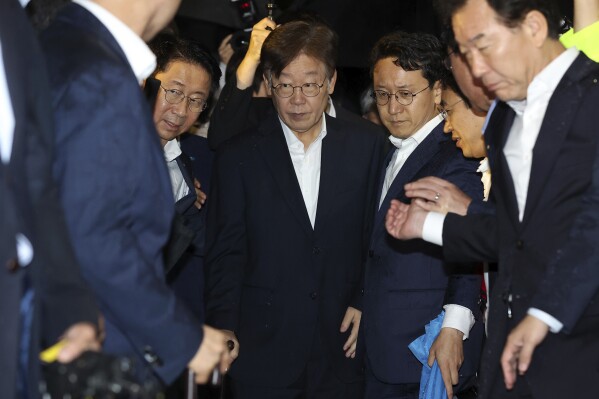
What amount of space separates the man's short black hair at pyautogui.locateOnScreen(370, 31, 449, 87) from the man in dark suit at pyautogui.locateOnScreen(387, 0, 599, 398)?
1.07m

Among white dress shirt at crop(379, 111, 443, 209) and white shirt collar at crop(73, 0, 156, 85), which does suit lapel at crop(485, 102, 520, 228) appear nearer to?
white dress shirt at crop(379, 111, 443, 209)

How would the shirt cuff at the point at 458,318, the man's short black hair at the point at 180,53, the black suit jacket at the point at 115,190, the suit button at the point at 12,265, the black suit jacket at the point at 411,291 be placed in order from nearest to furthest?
the suit button at the point at 12,265 < the black suit jacket at the point at 115,190 < the shirt cuff at the point at 458,318 < the black suit jacket at the point at 411,291 < the man's short black hair at the point at 180,53

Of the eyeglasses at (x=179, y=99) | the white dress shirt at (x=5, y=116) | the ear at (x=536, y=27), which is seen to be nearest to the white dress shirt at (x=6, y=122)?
the white dress shirt at (x=5, y=116)

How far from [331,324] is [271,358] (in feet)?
0.91

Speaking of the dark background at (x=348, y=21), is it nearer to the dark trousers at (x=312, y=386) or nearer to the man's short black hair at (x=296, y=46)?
the man's short black hair at (x=296, y=46)

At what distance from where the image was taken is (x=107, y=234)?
2.40m

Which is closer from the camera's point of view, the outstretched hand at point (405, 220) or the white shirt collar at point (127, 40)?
the white shirt collar at point (127, 40)

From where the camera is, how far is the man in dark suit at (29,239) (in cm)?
211

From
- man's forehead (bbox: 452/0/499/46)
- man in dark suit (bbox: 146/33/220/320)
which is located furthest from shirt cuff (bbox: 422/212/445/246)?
man in dark suit (bbox: 146/33/220/320)

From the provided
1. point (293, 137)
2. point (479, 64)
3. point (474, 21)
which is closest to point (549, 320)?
point (479, 64)

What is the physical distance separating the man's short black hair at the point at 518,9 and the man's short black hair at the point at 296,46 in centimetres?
121

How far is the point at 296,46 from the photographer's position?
4.18 meters

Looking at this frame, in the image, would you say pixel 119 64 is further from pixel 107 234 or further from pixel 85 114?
pixel 107 234

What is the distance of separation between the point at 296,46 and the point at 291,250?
854mm
